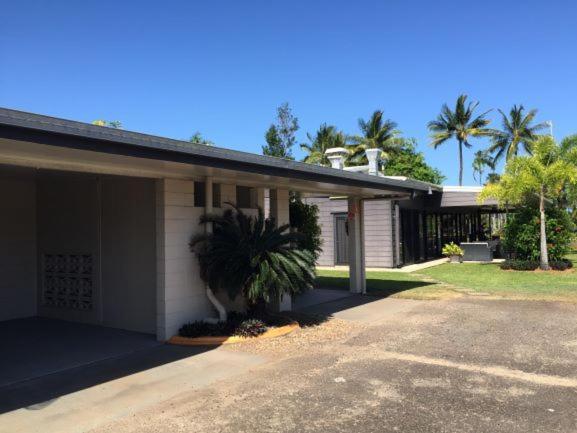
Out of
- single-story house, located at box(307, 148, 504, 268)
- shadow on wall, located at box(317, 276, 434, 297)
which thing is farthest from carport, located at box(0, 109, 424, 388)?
single-story house, located at box(307, 148, 504, 268)

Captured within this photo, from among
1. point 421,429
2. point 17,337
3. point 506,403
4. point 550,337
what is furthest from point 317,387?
point 17,337

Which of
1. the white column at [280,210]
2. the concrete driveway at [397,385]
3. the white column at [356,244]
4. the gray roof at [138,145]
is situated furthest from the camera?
the white column at [356,244]

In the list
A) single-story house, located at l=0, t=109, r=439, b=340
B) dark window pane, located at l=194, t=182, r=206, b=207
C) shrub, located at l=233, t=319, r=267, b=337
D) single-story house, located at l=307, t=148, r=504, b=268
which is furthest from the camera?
single-story house, located at l=307, t=148, r=504, b=268

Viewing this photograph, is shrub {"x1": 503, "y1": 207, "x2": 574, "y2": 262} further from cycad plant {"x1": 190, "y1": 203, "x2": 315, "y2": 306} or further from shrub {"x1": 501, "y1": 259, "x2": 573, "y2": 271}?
→ cycad plant {"x1": 190, "y1": 203, "x2": 315, "y2": 306}

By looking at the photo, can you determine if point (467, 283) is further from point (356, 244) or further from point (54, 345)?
point (54, 345)

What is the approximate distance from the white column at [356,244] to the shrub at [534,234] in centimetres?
813

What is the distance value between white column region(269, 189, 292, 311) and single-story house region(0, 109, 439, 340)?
2 centimetres

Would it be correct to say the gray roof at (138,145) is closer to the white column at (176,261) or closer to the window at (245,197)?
the white column at (176,261)

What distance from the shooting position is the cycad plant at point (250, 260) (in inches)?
310

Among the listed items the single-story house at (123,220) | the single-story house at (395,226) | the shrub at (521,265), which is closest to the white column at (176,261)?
the single-story house at (123,220)

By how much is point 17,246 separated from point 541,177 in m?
15.2

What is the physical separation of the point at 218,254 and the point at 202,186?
1321mm

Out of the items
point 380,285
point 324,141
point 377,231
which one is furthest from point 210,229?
point 324,141

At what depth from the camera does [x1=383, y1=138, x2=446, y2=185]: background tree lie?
43.8 m
